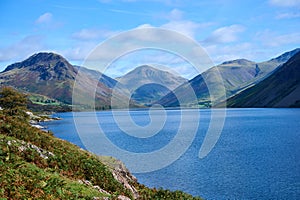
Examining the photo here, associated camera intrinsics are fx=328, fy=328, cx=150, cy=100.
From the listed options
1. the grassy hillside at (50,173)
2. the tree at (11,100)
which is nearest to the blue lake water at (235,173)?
the grassy hillside at (50,173)

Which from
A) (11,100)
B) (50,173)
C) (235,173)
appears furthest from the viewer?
(11,100)

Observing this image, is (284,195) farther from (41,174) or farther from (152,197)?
(41,174)

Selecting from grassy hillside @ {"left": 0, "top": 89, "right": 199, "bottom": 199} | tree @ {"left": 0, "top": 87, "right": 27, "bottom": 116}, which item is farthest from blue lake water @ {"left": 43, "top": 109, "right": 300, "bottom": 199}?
tree @ {"left": 0, "top": 87, "right": 27, "bottom": 116}

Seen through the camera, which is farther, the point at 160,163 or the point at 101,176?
the point at 160,163

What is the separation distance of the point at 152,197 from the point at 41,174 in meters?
15.1

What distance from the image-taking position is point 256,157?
273ft

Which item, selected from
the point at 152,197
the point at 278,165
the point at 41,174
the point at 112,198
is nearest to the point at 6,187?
the point at 41,174

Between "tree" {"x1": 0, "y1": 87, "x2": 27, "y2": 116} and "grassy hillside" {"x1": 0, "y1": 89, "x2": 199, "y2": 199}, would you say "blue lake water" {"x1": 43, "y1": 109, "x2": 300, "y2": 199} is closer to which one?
"grassy hillside" {"x1": 0, "y1": 89, "x2": 199, "y2": 199}

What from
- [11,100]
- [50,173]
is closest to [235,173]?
[50,173]

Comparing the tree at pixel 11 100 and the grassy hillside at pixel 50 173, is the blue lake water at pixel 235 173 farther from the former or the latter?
the tree at pixel 11 100

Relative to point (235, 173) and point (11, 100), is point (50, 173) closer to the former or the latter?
point (235, 173)

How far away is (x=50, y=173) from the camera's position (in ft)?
86.7

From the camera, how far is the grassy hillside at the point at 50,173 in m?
20.9

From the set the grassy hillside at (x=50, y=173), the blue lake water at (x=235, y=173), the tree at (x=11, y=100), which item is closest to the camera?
the grassy hillside at (x=50, y=173)
